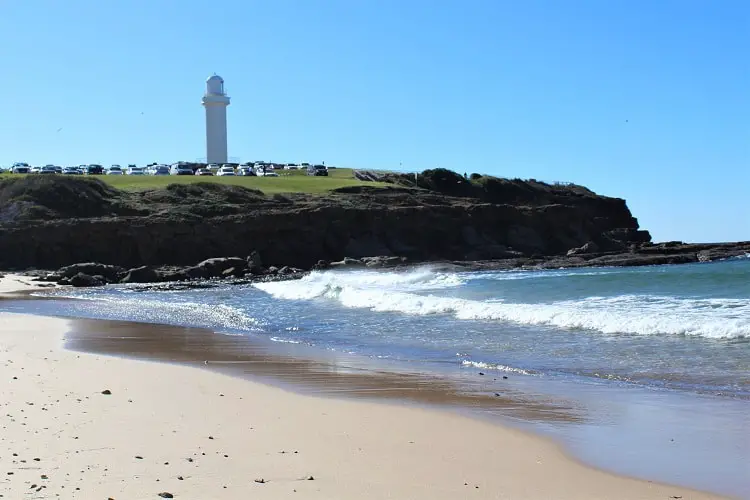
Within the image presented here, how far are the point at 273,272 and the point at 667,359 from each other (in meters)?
30.0

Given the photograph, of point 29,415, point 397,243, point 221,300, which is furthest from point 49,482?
point 397,243

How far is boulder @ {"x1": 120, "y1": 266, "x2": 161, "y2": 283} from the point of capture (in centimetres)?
3788

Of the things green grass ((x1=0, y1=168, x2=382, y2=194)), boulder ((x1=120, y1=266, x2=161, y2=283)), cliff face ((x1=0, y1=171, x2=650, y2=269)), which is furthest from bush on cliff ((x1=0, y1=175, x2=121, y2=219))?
boulder ((x1=120, y1=266, x2=161, y2=283))

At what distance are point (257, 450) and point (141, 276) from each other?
32.3 metres

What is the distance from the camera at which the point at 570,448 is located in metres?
7.48

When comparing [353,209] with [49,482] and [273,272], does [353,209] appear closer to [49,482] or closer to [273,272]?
[273,272]

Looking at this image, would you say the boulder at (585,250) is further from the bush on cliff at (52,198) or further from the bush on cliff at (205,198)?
the bush on cliff at (52,198)

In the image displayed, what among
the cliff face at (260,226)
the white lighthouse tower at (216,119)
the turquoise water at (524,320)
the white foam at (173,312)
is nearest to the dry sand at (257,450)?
the turquoise water at (524,320)

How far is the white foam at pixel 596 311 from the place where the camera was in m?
15.8

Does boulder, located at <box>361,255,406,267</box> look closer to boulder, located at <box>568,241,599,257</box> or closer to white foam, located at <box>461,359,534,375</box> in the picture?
boulder, located at <box>568,241,599,257</box>

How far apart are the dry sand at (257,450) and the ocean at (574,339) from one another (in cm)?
71

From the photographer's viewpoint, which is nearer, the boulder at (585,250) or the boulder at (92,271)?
the boulder at (92,271)

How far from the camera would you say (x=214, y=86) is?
266ft

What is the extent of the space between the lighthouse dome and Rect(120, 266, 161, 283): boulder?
45.5 metres
